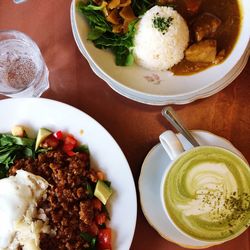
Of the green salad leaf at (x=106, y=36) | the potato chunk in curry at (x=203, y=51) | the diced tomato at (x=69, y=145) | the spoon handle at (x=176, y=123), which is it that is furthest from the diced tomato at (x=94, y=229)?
the potato chunk in curry at (x=203, y=51)

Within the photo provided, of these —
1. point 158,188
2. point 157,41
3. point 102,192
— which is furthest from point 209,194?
point 157,41

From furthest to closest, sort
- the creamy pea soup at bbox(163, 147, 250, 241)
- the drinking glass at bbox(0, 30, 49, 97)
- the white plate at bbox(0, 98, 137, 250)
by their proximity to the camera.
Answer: the drinking glass at bbox(0, 30, 49, 97)
the white plate at bbox(0, 98, 137, 250)
the creamy pea soup at bbox(163, 147, 250, 241)

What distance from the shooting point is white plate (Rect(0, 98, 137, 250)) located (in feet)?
4.96

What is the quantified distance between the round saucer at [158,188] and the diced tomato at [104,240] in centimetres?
15

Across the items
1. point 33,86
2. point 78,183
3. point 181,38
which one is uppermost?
point 181,38

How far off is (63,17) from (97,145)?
0.52 metres

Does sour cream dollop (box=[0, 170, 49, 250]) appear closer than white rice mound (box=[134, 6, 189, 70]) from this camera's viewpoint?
Yes

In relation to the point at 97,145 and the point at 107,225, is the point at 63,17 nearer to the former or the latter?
the point at 97,145

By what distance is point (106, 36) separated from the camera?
161cm

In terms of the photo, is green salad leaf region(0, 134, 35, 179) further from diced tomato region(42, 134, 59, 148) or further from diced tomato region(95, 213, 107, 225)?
diced tomato region(95, 213, 107, 225)

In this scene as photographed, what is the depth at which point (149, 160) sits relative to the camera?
158cm

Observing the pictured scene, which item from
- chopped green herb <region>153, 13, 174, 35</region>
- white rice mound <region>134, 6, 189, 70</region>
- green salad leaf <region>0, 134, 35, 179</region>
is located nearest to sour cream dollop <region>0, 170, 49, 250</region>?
green salad leaf <region>0, 134, 35, 179</region>

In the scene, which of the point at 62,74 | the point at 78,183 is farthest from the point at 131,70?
the point at 78,183

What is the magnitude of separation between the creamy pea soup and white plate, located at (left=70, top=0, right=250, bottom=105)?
0.26 meters
